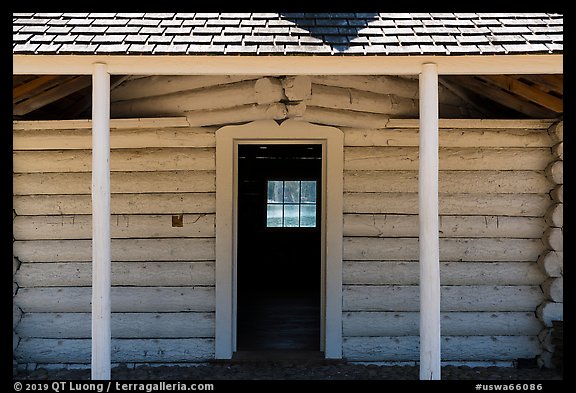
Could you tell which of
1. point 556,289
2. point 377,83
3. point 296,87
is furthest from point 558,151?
point 296,87

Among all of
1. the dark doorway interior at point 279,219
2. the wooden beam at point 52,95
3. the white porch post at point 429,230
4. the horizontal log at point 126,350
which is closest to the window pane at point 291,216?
the dark doorway interior at point 279,219

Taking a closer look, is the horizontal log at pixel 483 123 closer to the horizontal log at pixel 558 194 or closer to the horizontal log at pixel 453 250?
the horizontal log at pixel 558 194

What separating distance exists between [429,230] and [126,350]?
313 centimetres

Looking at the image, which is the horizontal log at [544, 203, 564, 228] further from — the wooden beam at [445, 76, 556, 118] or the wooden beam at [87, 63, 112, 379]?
the wooden beam at [87, 63, 112, 379]

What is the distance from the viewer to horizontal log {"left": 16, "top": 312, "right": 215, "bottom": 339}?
598cm

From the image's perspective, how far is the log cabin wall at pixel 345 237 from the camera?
599 cm

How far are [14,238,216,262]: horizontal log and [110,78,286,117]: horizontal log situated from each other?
3.90ft

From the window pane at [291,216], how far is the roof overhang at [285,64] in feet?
26.9

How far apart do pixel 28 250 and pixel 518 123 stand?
468cm

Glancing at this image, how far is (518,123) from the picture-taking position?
6016 millimetres

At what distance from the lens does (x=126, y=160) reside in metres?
6.02

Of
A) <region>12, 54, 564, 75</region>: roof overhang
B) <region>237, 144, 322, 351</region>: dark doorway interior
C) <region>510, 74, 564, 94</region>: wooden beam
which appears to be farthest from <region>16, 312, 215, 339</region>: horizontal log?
<region>237, 144, 322, 351</region>: dark doorway interior

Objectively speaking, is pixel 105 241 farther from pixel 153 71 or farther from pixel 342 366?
pixel 342 366
